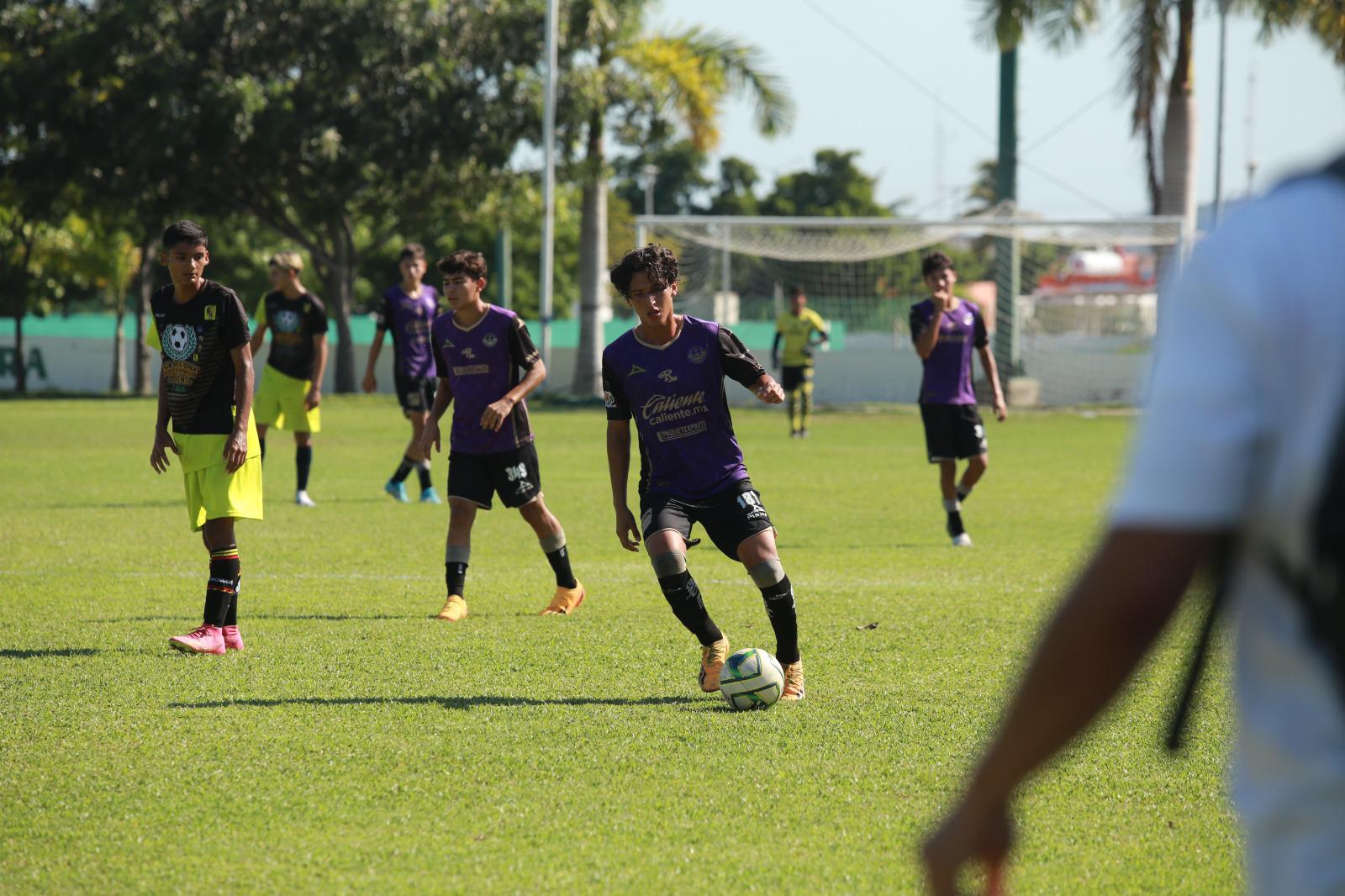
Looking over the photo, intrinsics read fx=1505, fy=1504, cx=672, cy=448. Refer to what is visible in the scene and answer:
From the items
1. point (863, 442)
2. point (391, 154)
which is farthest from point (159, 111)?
point (863, 442)

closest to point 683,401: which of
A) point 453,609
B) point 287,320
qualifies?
point 453,609

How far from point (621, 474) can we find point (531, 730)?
1.20m

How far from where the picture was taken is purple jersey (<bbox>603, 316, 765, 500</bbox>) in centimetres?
621

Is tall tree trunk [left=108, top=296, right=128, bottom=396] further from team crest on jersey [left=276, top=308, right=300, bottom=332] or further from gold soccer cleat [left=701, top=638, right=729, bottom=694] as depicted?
gold soccer cleat [left=701, top=638, right=729, bottom=694]

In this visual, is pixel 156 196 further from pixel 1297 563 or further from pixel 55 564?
pixel 1297 563

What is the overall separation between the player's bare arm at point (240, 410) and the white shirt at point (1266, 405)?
591 cm

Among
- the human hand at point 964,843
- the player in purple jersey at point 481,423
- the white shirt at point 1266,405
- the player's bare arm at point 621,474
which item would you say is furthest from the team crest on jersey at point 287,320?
the white shirt at point 1266,405

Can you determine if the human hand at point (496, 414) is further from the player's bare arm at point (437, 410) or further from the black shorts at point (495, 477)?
the player's bare arm at point (437, 410)

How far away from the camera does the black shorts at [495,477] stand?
814 centimetres

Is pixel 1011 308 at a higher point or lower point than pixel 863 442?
higher

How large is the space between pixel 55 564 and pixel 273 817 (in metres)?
A: 6.00

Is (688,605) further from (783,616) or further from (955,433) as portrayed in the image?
(955,433)

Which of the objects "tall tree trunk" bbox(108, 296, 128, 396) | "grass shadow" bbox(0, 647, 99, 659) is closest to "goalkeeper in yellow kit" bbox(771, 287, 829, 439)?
"grass shadow" bbox(0, 647, 99, 659)

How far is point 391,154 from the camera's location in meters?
33.0
